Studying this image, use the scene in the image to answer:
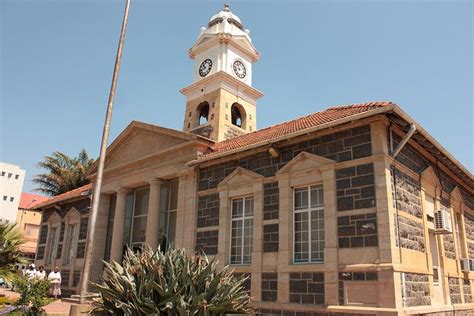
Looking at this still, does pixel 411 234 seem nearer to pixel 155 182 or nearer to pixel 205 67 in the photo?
pixel 155 182

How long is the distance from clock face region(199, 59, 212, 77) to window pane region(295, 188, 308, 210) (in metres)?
13.7

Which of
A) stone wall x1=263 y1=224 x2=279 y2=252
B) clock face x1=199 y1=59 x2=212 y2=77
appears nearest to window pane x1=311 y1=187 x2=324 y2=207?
stone wall x1=263 y1=224 x2=279 y2=252

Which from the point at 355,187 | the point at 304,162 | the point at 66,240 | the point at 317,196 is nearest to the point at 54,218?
the point at 66,240

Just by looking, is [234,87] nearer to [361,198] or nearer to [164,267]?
[361,198]

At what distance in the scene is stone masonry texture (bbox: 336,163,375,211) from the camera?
10.3 meters

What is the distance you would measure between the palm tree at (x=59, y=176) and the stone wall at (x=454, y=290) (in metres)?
29.4

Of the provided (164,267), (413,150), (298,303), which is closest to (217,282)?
(164,267)

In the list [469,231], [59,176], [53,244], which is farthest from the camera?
[59,176]

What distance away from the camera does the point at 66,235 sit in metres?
22.4

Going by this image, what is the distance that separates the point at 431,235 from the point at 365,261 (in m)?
3.80

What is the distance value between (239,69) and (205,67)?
2035 mm

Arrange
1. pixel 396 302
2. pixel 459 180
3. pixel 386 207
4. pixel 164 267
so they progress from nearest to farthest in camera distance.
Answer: pixel 164 267
pixel 396 302
pixel 386 207
pixel 459 180

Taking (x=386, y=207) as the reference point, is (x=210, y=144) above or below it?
above

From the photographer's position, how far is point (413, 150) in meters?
12.1
